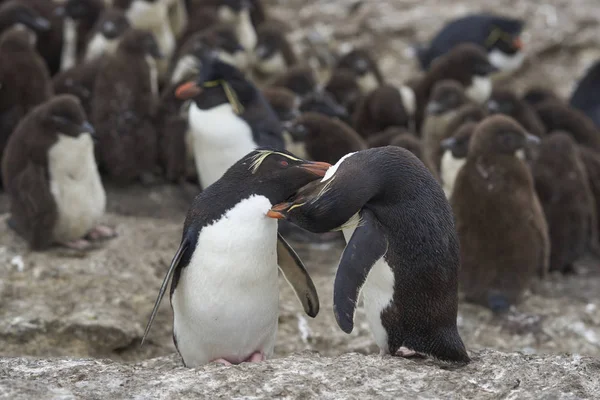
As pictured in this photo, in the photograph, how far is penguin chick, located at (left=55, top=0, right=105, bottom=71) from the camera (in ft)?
26.7

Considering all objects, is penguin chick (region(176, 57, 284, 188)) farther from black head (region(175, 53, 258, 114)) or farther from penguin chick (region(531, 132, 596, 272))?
penguin chick (region(531, 132, 596, 272))

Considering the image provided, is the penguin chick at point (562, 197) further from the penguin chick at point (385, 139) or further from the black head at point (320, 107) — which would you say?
the black head at point (320, 107)

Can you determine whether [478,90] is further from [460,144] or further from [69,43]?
[69,43]

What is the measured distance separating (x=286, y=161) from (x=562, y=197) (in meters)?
3.05

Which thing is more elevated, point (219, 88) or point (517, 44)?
point (219, 88)

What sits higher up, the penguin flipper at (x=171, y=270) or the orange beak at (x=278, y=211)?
the orange beak at (x=278, y=211)

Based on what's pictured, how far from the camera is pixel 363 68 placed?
8.91 metres

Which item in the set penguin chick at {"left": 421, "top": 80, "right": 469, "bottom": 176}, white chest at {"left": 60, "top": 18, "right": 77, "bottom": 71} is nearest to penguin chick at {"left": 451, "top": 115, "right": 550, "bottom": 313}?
penguin chick at {"left": 421, "top": 80, "right": 469, "bottom": 176}

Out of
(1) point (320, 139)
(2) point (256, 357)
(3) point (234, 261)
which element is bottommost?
(2) point (256, 357)

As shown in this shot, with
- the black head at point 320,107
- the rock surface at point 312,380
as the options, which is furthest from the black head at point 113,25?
the rock surface at point 312,380

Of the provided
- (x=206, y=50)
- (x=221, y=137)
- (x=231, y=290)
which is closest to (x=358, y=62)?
(x=206, y=50)

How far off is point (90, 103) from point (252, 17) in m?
3.27

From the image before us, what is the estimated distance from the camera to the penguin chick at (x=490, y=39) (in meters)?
9.89

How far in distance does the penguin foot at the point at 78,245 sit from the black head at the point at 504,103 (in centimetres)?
333
